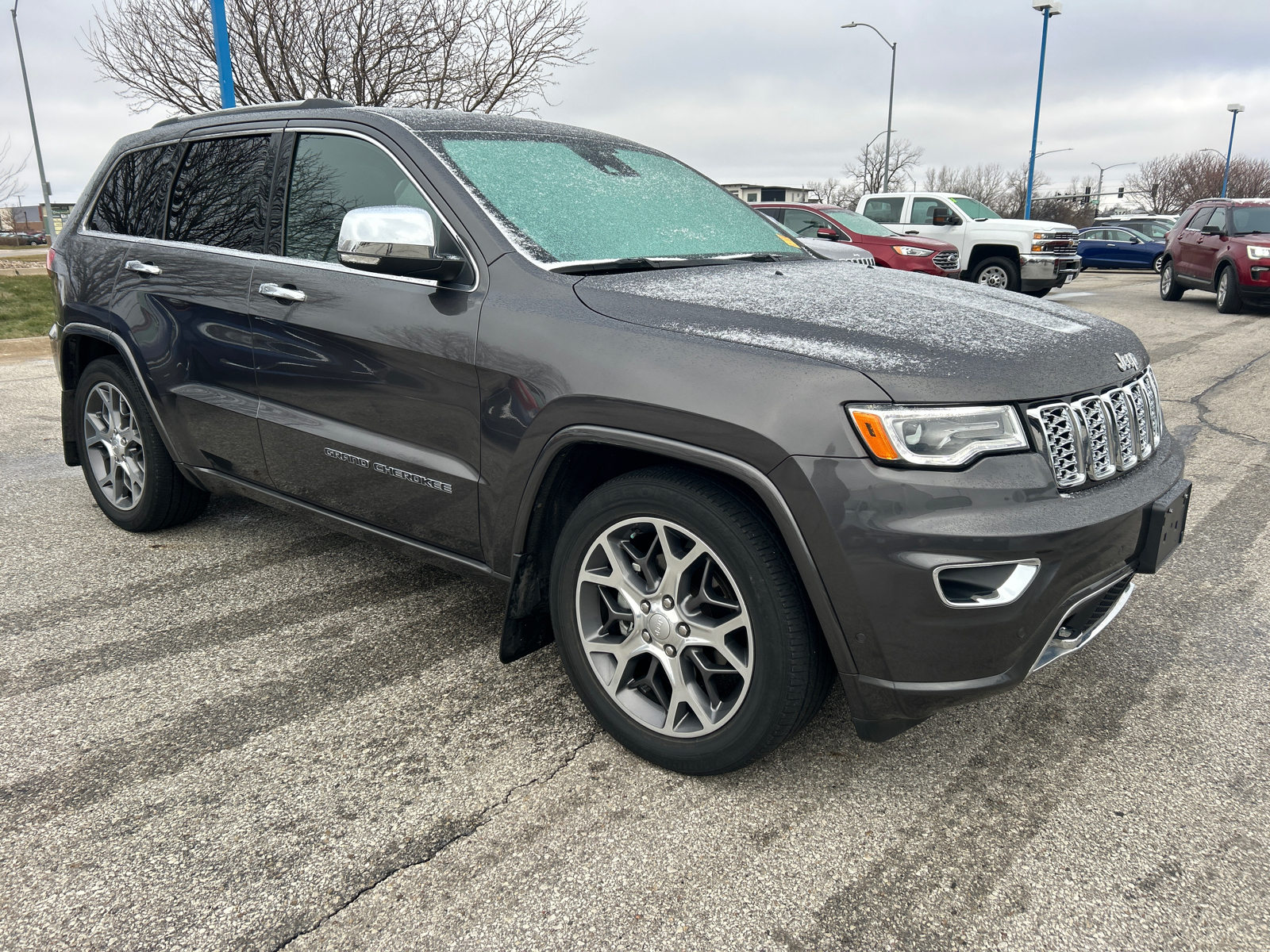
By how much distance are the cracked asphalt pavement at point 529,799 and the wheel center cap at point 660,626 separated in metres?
0.41

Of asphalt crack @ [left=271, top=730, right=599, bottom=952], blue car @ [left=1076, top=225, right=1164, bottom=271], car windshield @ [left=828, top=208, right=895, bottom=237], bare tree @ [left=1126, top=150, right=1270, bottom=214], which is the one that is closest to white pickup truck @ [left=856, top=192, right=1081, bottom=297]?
car windshield @ [left=828, top=208, right=895, bottom=237]

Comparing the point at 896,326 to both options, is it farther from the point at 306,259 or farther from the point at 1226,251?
the point at 1226,251

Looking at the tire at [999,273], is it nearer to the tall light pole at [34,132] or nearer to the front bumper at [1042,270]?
the front bumper at [1042,270]

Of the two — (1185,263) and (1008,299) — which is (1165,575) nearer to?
(1008,299)

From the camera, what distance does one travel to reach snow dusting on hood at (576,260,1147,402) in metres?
2.18

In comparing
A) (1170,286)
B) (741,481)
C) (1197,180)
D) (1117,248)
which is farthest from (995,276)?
(1197,180)

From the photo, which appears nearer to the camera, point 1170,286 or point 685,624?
point 685,624

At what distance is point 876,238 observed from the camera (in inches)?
549

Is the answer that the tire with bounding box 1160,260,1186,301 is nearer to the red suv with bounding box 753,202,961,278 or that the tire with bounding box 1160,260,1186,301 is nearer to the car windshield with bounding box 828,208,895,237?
the red suv with bounding box 753,202,961,278

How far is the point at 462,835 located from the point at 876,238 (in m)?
13.0

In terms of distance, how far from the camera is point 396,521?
3115 mm

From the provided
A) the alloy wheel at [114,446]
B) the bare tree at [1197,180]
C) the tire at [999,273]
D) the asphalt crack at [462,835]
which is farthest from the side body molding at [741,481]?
the bare tree at [1197,180]

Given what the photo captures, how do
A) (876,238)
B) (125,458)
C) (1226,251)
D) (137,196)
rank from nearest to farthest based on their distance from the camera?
1. (137,196)
2. (125,458)
3. (1226,251)
4. (876,238)

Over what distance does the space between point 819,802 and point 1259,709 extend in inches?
59.8
